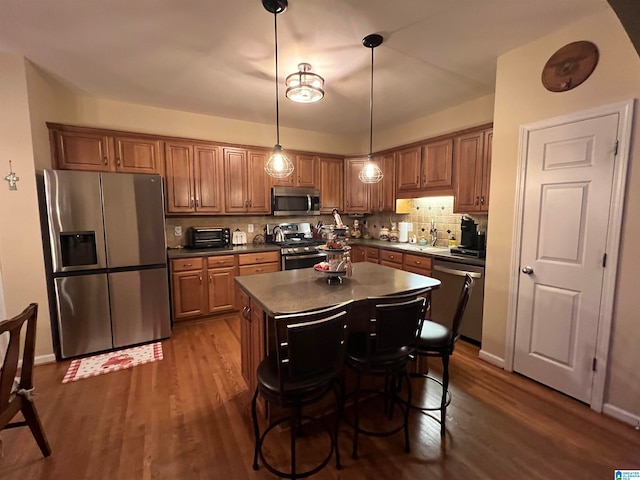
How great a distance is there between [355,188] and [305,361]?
388cm

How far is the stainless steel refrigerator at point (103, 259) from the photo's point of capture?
8.91ft

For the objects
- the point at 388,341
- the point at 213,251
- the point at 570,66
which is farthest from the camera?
the point at 213,251

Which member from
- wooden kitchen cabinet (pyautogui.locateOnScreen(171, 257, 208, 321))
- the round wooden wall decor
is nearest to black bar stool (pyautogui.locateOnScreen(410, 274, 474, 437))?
the round wooden wall decor

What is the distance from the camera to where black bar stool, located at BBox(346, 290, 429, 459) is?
153 cm

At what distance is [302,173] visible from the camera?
179 inches

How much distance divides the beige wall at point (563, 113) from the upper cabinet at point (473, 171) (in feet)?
1.64

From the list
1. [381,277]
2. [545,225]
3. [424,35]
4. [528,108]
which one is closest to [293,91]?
[424,35]

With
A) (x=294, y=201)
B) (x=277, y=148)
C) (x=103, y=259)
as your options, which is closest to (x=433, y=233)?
(x=294, y=201)

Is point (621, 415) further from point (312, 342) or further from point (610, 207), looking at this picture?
point (312, 342)

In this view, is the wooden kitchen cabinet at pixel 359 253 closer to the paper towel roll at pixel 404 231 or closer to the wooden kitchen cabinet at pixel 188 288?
the paper towel roll at pixel 404 231

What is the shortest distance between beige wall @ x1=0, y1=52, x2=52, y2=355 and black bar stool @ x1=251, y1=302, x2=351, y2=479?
8.48ft

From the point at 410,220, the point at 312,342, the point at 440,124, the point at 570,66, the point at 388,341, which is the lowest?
the point at 388,341

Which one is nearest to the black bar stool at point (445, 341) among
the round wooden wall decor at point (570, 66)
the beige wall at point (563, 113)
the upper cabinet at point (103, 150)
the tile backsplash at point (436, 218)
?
the beige wall at point (563, 113)

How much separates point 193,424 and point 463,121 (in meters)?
4.16
